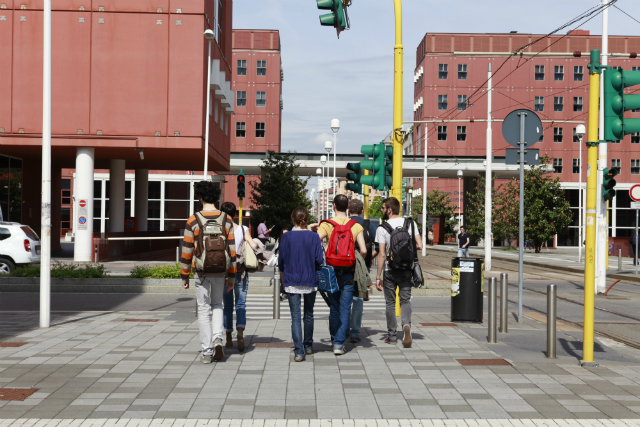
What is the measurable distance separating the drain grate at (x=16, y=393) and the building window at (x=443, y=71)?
232 ft

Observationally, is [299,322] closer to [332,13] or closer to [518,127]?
[332,13]

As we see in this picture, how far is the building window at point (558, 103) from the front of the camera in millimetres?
70750

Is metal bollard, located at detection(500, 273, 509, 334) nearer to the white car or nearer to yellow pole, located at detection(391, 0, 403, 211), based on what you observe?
yellow pole, located at detection(391, 0, 403, 211)

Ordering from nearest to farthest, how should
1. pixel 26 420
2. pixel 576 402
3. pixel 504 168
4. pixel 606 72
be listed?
1. pixel 26 420
2. pixel 576 402
3. pixel 606 72
4. pixel 504 168

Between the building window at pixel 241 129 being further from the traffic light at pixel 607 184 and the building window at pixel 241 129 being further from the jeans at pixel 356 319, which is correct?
the jeans at pixel 356 319

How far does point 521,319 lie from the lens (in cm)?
1198

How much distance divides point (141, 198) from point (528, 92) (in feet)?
144

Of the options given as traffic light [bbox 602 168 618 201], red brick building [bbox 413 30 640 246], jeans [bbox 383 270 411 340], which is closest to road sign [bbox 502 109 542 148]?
jeans [bbox 383 270 411 340]

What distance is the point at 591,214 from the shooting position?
26.8 ft

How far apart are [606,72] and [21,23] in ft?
82.9

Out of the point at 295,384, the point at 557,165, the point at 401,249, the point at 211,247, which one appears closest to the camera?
the point at 295,384

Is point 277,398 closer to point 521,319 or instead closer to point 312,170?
point 521,319

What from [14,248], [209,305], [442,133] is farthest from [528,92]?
[209,305]

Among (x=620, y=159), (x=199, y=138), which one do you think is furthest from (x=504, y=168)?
(x=199, y=138)
